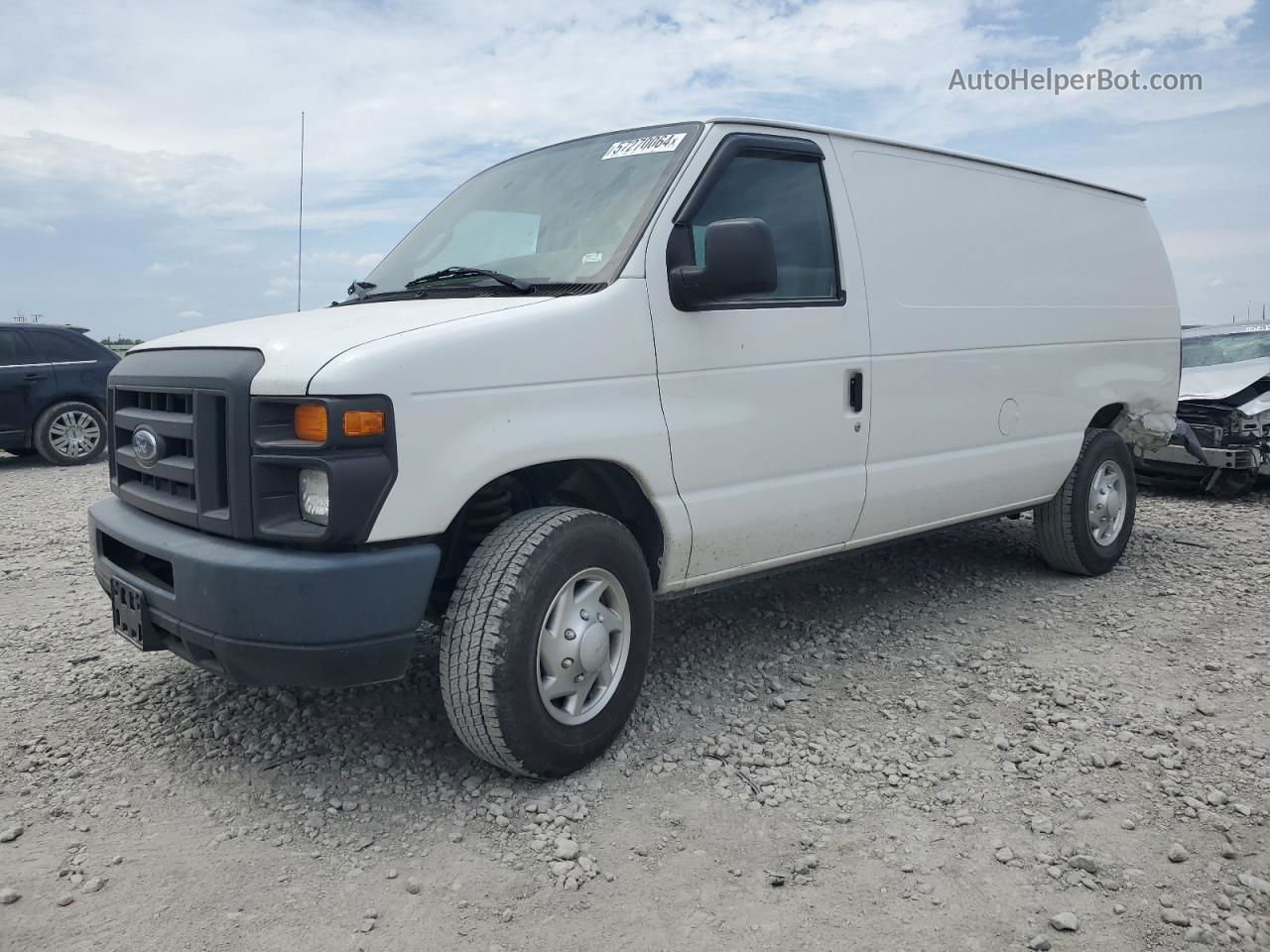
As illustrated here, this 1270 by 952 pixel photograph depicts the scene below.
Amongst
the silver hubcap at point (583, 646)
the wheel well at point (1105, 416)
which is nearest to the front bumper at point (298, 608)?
the silver hubcap at point (583, 646)

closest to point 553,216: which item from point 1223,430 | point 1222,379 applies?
point 1223,430

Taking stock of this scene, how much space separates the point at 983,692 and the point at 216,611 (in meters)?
2.80

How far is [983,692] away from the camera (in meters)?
4.01

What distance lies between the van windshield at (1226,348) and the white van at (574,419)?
18.1ft

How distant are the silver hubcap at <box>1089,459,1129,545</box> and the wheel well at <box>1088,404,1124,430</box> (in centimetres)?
26

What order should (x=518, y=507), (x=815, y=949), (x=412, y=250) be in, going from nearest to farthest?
(x=815, y=949)
(x=518, y=507)
(x=412, y=250)

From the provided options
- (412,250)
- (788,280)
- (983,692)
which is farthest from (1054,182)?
(412,250)

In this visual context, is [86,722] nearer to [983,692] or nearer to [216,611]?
[216,611]

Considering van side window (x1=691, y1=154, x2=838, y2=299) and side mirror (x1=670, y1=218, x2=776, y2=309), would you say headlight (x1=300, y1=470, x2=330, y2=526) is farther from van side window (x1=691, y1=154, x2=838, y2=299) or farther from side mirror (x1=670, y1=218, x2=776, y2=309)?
van side window (x1=691, y1=154, x2=838, y2=299)

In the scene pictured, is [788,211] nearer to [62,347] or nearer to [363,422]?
[363,422]

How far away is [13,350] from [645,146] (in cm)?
953

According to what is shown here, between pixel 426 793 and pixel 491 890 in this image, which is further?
pixel 426 793

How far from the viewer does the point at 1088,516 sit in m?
5.65

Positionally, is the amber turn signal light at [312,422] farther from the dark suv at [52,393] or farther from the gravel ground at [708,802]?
the dark suv at [52,393]
